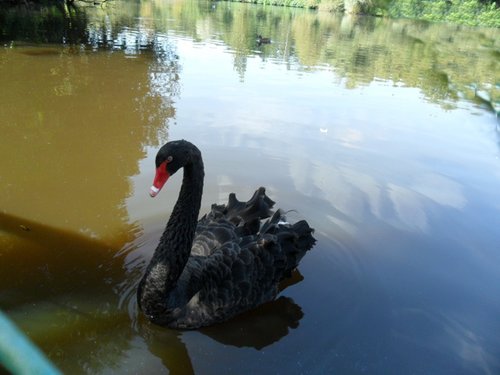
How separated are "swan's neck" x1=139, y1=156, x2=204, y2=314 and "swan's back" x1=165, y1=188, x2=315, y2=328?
114 millimetres

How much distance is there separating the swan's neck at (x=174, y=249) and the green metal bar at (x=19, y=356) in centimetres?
189

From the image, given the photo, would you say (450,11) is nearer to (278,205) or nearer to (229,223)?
(278,205)

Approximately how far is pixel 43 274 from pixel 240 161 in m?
2.68

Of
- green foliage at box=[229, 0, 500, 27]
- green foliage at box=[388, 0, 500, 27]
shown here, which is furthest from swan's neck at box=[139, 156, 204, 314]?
green foliage at box=[229, 0, 500, 27]

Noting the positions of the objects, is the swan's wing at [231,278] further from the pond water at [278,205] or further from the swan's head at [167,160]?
the swan's head at [167,160]

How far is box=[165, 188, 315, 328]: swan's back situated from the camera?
259 centimetres

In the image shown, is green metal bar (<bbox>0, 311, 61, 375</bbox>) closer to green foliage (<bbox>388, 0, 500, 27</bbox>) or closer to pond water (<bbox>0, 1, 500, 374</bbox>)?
pond water (<bbox>0, 1, 500, 374</bbox>)

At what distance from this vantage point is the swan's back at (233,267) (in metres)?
2.59

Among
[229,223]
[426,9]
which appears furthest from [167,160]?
[426,9]

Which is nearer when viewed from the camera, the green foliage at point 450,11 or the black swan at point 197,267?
the black swan at point 197,267

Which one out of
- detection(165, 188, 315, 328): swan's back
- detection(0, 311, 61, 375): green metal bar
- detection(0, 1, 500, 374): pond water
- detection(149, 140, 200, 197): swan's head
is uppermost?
detection(0, 311, 61, 375): green metal bar

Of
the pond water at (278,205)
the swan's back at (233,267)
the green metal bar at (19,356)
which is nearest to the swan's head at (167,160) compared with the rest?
the swan's back at (233,267)

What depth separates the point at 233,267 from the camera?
2.67 metres

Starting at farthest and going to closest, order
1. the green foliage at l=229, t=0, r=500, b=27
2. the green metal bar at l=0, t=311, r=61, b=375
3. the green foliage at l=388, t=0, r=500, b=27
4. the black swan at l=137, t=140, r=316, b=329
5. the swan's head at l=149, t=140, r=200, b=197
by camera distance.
Answer: the green foliage at l=229, t=0, r=500, b=27 < the green foliage at l=388, t=0, r=500, b=27 < the black swan at l=137, t=140, r=316, b=329 < the swan's head at l=149, t=140, r=200, b=197 < the green metal bar at l=0, t=311, r=61, b=375
